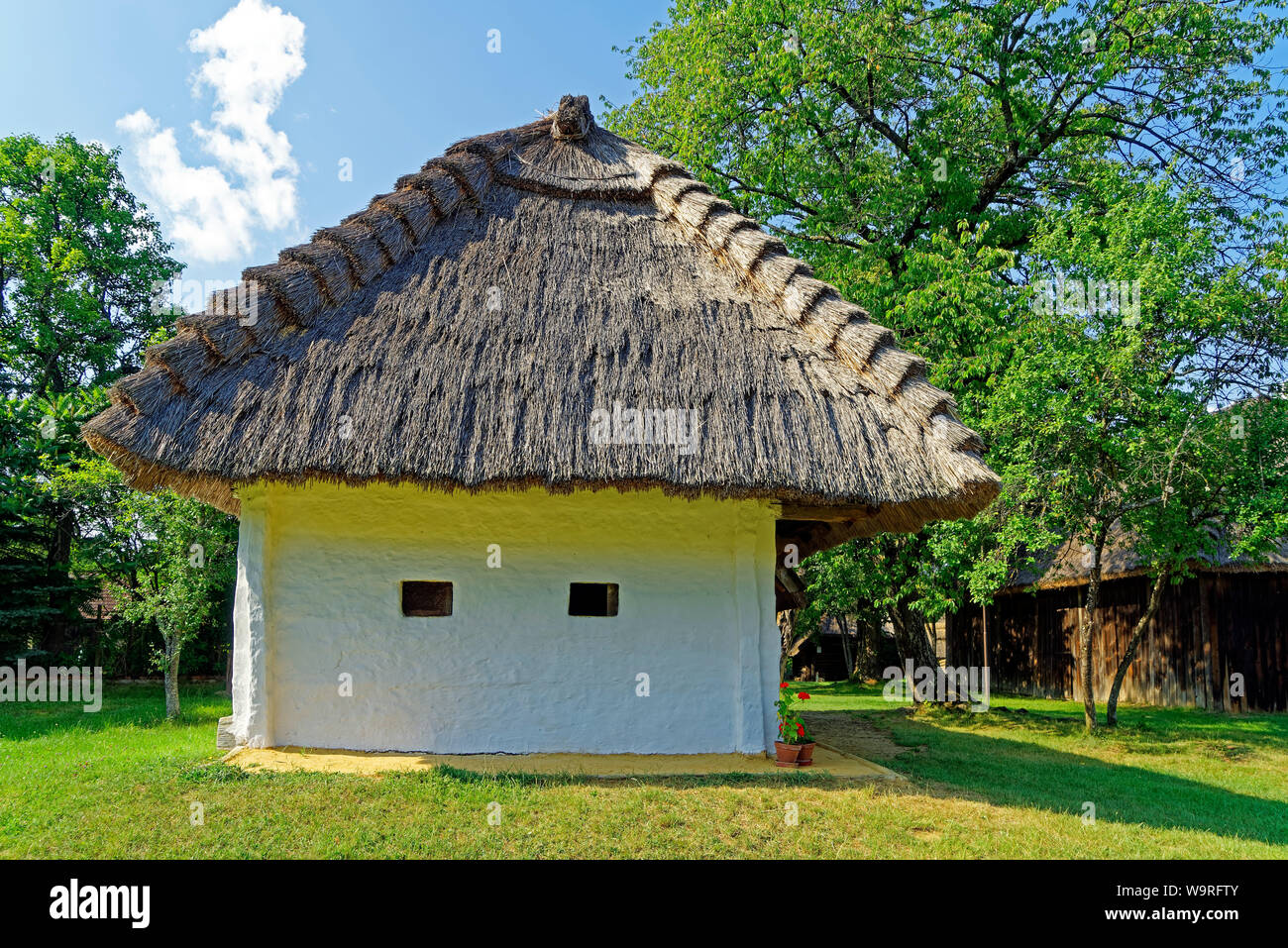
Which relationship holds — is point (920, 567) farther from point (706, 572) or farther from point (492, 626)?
point (492, 626)

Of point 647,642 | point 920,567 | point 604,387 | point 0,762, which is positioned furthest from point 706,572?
point 0,762

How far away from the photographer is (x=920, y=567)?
479 inches

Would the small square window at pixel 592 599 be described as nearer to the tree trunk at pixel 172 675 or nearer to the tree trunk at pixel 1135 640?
the tree trunk at pixel 172 675

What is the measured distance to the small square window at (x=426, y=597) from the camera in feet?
23.9

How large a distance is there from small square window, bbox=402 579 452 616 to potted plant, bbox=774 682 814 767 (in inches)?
130

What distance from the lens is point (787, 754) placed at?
6887mm

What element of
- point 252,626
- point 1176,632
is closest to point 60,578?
point 252,626

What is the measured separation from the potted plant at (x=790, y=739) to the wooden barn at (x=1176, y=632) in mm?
6470

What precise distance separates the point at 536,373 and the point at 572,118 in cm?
477

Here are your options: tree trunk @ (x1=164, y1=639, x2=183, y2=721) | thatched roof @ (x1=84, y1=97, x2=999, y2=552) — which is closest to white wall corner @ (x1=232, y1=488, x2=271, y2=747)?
thatched roof @ (x1=84, y1=97, x2=999, y2=552)

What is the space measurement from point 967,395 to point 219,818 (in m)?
10.6

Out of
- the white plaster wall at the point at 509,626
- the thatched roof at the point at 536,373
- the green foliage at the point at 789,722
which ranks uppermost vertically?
the thatched roof at the point at 536,373

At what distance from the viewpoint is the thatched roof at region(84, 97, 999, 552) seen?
6344mm

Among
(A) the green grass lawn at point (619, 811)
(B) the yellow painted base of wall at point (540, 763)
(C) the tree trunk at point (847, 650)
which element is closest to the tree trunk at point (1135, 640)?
(A) the green grass lawn at point (619, 811)
